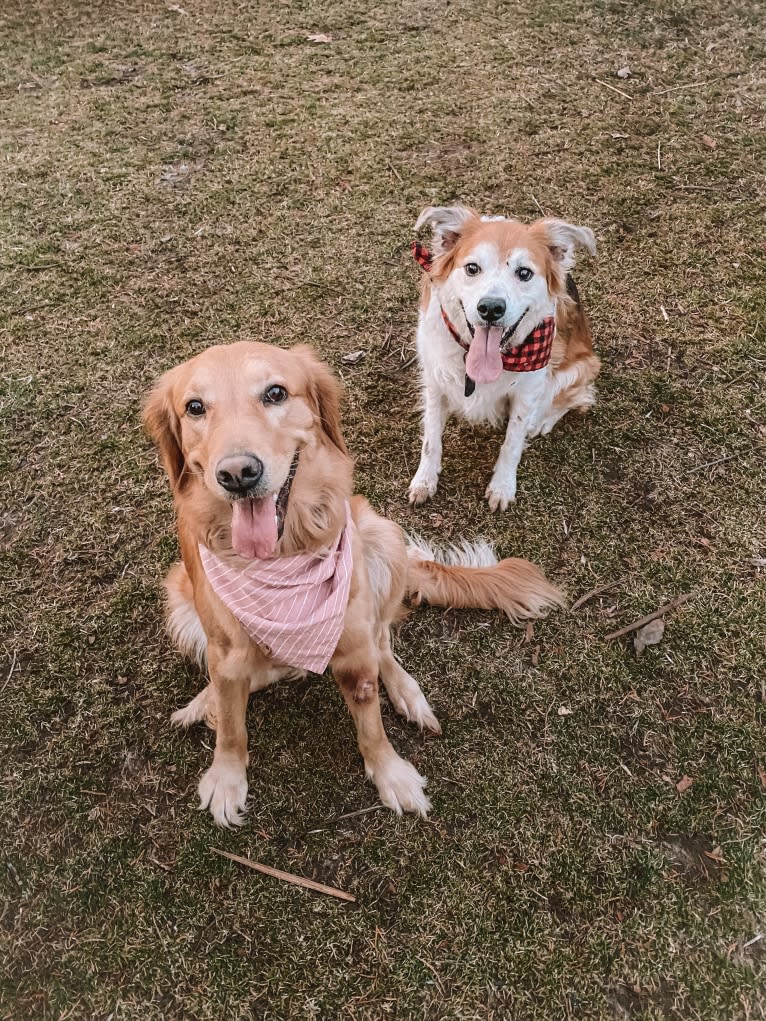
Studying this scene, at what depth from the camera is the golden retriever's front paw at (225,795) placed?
2486 millimetres

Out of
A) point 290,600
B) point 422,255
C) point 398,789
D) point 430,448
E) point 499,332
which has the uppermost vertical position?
point 422,255

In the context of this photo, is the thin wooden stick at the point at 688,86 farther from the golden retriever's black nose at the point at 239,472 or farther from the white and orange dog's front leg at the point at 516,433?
the golden retriever's black nose at the point at 239,472

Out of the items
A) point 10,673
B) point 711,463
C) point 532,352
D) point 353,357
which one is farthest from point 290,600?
point 711,463

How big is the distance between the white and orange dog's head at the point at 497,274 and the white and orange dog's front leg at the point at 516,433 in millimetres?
236

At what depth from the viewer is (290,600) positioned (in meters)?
2.12

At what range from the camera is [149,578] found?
3.17 m

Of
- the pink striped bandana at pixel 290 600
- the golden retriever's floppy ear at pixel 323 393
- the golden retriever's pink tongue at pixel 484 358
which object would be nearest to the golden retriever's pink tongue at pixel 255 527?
the pink striped bandana at pixel 290 600

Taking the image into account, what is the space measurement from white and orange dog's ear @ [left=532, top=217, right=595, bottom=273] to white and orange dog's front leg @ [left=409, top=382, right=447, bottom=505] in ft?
2.72

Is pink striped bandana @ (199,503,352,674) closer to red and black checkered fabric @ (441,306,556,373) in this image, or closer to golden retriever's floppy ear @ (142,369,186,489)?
golden retriever's floppy ear @ (142,369,186,489)

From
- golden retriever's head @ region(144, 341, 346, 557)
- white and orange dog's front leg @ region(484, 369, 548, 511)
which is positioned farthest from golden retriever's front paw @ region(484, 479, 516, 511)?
golden retriever's head @ region(144, 341, 346, 557)

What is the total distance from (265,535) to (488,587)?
4.08 feet

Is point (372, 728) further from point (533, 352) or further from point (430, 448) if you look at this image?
point (533, 352)

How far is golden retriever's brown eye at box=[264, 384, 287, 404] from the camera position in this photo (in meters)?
2.06

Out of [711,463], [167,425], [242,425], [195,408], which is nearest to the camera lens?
[242,425]
